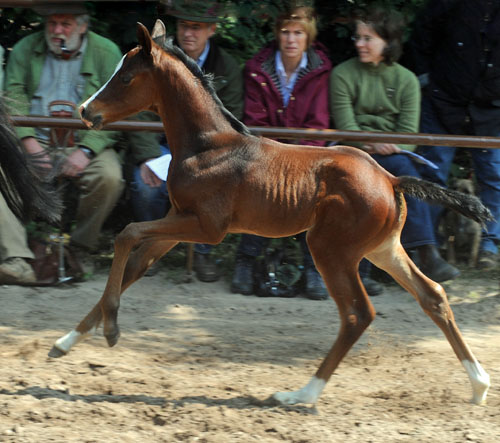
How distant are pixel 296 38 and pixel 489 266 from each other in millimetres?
2296

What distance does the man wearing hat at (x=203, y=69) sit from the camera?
6199mm

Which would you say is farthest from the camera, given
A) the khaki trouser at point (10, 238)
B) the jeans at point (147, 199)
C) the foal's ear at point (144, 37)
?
the jeans at point (147, 199)

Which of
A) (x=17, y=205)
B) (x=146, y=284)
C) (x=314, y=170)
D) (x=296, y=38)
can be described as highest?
(x=296, y=38)

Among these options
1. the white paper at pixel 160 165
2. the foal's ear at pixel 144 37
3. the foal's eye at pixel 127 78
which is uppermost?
the foal's ear at pixel 144 37

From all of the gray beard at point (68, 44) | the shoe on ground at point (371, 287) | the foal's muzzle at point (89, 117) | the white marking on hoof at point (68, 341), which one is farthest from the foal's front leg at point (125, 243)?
the gray beard at point (68, 44)

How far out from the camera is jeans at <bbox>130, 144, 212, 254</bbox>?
6184 millimetres

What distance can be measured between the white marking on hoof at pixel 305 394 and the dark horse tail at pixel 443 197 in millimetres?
1059

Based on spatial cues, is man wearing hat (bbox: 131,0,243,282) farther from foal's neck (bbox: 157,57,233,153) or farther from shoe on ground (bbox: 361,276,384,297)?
foal's neck (bbox: 157,57,233,153)

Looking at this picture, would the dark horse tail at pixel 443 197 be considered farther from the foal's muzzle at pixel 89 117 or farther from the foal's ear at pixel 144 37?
the foal's muzzle at pixel 89 117

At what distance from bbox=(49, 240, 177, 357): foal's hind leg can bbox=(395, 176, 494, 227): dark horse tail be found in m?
1.26

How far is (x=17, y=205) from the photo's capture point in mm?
4914

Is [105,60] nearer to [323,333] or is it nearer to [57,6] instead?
[57,6]

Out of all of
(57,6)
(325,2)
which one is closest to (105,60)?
(57,6)

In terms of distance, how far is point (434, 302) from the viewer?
432 centimetres
